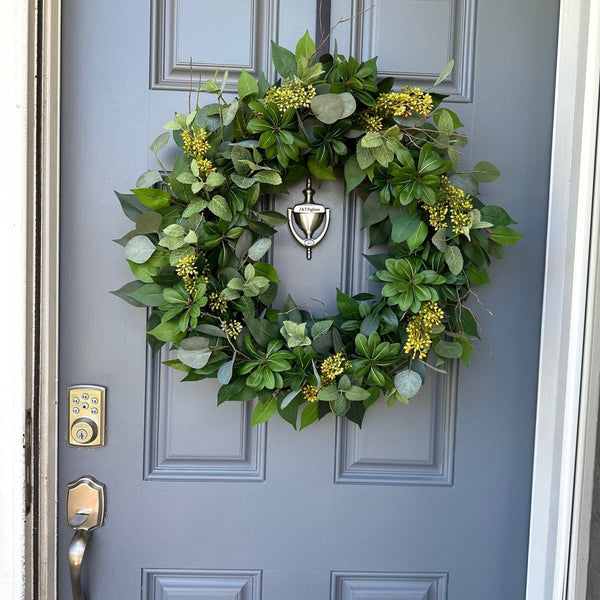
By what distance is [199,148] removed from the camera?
922 millimetres

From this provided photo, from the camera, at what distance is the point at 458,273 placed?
3.10 feet

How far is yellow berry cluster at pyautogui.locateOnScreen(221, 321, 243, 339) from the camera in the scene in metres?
0.96

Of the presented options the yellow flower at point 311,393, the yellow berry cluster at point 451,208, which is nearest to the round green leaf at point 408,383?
the yellow flower at point 311,393

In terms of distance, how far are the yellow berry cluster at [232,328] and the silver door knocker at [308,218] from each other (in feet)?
0.66

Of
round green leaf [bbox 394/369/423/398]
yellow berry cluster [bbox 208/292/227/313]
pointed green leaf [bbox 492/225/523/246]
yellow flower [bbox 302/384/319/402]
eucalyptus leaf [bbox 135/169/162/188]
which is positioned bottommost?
yellow flower [bbox 302/384/319/402]

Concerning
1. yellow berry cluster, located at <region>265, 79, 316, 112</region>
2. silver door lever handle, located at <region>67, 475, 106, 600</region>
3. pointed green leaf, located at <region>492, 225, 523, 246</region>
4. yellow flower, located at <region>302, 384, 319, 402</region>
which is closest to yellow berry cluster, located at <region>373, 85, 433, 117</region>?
yellow berry cluster, located at <region>265, 79, 316, 112</region>

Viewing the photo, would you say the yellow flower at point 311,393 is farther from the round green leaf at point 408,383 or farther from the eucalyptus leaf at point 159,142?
the eucalyptus leaf at point 159,142

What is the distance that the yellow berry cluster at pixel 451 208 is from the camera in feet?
3.05

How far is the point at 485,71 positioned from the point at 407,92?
0.22 m

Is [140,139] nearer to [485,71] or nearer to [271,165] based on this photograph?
[271,165]

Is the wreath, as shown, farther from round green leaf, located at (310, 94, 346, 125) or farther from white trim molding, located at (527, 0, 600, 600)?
white trim molding, located at (527, 0, 600, 600)

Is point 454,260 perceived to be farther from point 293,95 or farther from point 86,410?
point 86,410

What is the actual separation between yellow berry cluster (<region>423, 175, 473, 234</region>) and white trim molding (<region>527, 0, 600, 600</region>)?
0.24m

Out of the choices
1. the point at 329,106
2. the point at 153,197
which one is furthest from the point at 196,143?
the point at 329,106
